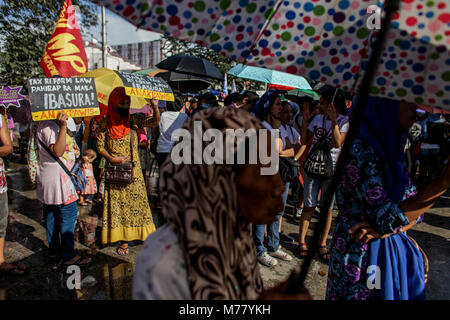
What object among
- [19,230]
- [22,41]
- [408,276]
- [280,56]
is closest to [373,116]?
[280,56]

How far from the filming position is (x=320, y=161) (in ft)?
12.5

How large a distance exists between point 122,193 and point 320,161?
8.84 feet

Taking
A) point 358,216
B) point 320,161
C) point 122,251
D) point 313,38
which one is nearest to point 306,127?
point 320,161

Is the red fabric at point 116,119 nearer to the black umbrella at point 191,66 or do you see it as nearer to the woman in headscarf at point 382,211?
the woman in headscarf at point 382,211

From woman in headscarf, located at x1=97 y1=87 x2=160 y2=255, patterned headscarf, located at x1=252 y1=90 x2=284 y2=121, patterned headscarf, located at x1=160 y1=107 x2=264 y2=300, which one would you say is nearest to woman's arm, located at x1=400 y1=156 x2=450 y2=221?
patterned headscarf, located at x1=160 y1=107 x2=264 y2=300

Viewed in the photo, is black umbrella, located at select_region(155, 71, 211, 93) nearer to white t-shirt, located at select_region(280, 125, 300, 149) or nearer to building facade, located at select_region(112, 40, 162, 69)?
white t-shirt, located at select_region(280, 125, 300, 149)

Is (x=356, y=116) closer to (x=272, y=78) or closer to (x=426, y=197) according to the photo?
(x=426, y=197)

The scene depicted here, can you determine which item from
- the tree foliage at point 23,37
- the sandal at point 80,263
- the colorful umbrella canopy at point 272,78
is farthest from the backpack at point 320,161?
the tree foliage at point 23,37

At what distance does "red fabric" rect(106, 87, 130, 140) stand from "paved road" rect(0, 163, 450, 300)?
1601 mm

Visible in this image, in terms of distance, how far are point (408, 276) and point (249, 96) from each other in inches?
214

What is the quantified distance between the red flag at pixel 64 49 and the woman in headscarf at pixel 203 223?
336cm

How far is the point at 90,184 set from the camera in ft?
18.6

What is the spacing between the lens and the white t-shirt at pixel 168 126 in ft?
15.2

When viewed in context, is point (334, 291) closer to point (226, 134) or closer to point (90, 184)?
point (226, 134)
